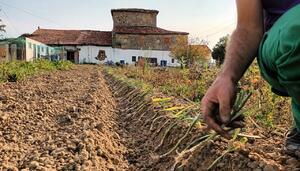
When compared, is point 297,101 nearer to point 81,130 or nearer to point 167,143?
point 167,143

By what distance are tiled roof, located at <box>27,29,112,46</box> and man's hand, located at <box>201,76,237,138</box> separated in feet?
177

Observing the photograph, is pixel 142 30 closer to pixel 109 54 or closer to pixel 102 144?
pixel 109 54

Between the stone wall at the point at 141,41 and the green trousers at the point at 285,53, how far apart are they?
53.4m

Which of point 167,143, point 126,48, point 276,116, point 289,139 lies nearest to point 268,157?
point 289,139

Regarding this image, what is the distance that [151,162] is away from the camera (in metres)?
3.66

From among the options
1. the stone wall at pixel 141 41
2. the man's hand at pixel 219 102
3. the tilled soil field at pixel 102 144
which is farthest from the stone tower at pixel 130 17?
the man's hand at pixel 219 102

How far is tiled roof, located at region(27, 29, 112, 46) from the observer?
2206 inches

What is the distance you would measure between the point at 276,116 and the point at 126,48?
51490 millimetres

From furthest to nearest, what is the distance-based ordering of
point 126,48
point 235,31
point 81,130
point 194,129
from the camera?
point 126,48 < point 81,130 < point 194,129 < point 235,31

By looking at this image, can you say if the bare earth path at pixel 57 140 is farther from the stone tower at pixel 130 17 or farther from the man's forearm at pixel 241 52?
the stone tower at pixel 130 17

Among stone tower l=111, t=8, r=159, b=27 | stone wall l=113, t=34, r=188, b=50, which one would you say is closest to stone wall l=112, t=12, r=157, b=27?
stone tower l=111, t=8, r=159, b=27

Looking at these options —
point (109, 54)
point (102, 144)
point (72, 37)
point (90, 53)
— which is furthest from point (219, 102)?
point (72, 37)

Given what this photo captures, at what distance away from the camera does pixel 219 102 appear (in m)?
1.63

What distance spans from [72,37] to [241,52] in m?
58.8
